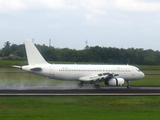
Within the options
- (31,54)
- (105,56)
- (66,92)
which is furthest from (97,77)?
(105,56)

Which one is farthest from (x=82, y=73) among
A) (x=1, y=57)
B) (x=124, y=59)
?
(x=1, y=57)

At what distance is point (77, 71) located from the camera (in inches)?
1459

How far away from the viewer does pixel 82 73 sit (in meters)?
37.2

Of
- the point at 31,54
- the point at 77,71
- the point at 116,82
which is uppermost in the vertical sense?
the point at 31,54

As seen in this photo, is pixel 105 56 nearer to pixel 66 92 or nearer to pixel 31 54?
→ pixel 31 54

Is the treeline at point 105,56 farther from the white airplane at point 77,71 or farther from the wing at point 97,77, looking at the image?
the wing at point 97,77
